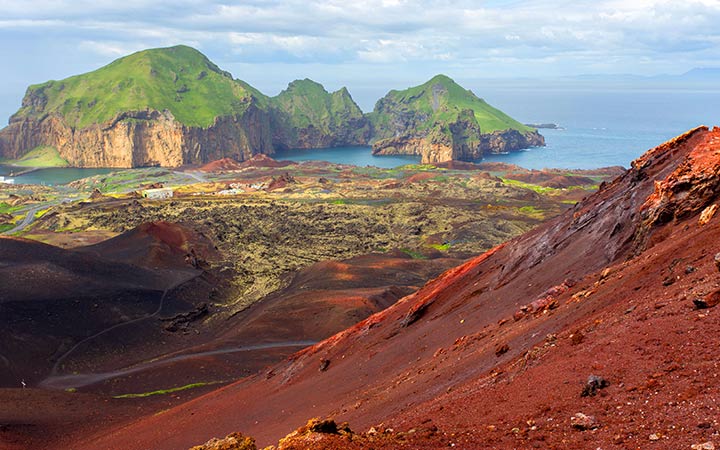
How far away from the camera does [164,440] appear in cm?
3044

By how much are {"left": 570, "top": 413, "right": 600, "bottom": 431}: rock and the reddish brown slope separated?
16cm

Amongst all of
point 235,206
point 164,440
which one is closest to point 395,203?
point 235,206

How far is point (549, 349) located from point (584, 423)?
576cm

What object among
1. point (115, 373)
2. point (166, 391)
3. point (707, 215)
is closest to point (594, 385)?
point (707, 215)

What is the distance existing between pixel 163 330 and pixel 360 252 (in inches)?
1757

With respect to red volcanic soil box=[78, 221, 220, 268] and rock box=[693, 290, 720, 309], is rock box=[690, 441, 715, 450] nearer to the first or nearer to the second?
rock box=[693, 290, 720, 309]

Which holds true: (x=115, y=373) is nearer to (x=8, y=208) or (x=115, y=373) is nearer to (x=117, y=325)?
(x=117, y=325)

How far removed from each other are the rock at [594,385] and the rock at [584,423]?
1.33m

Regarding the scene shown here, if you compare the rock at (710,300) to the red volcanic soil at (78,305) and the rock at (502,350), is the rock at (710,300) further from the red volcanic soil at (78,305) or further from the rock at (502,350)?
the red volcanic soil at (78,305)

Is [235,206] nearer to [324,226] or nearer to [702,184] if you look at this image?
[324,226]

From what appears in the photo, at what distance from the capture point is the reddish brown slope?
1388cm

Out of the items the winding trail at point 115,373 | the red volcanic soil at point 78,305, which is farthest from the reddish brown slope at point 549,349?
the red volcanic soil at point 78,305

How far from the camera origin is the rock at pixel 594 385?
48.3 feet

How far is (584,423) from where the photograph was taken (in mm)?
13172
